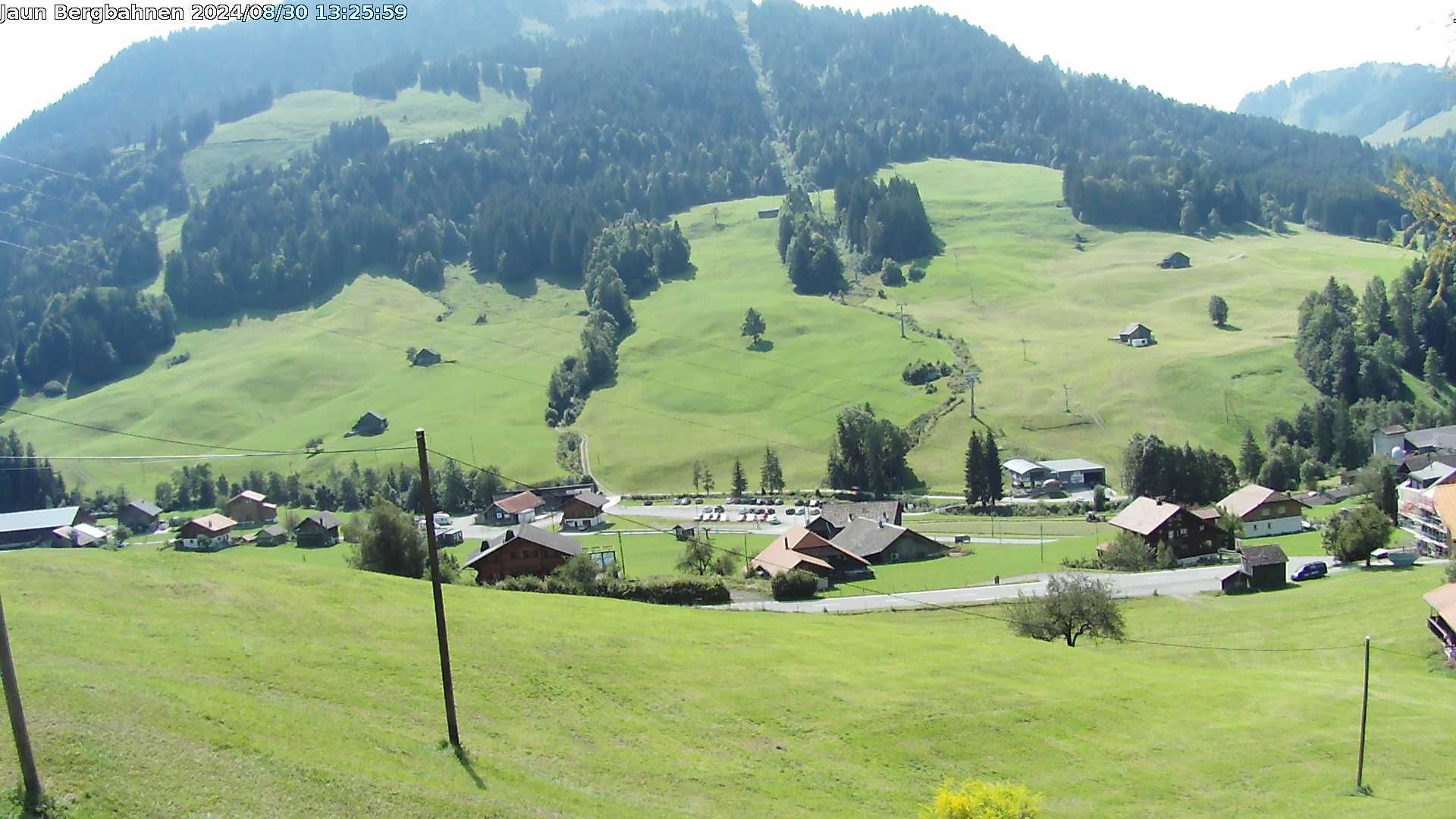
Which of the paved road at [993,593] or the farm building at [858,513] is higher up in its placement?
the paved road at [993,593]

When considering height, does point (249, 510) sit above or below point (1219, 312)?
below

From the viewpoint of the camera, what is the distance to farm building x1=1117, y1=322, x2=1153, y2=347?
16262 cm

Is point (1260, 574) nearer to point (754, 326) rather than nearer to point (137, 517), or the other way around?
point (754, 326)

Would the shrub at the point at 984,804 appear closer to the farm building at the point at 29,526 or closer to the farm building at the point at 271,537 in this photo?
the farm building at the point at 271,537

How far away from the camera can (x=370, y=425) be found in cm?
16412

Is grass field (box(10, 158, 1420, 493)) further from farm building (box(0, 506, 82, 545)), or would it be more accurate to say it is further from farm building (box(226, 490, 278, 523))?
farm building (box(0, 506, 82, 545))

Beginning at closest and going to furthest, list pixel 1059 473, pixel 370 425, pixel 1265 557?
pixel 1265 557, pixel 1059 473, pixel 370 425

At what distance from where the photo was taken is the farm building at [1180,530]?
295ft

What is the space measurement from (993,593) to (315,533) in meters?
80.4

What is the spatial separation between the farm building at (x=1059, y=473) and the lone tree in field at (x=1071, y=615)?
66.7m

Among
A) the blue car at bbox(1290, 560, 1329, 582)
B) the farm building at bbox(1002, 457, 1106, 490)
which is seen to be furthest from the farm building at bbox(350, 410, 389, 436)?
the blue car at bbox(1290, 560, 1329, 582)

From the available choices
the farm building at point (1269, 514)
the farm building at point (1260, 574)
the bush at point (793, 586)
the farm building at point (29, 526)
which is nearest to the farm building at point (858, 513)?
the bush at point (793, 586)

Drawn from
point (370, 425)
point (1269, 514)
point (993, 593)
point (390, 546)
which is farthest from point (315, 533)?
point (1269, 514)

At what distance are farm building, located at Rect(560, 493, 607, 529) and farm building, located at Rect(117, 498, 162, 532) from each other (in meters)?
57.9
